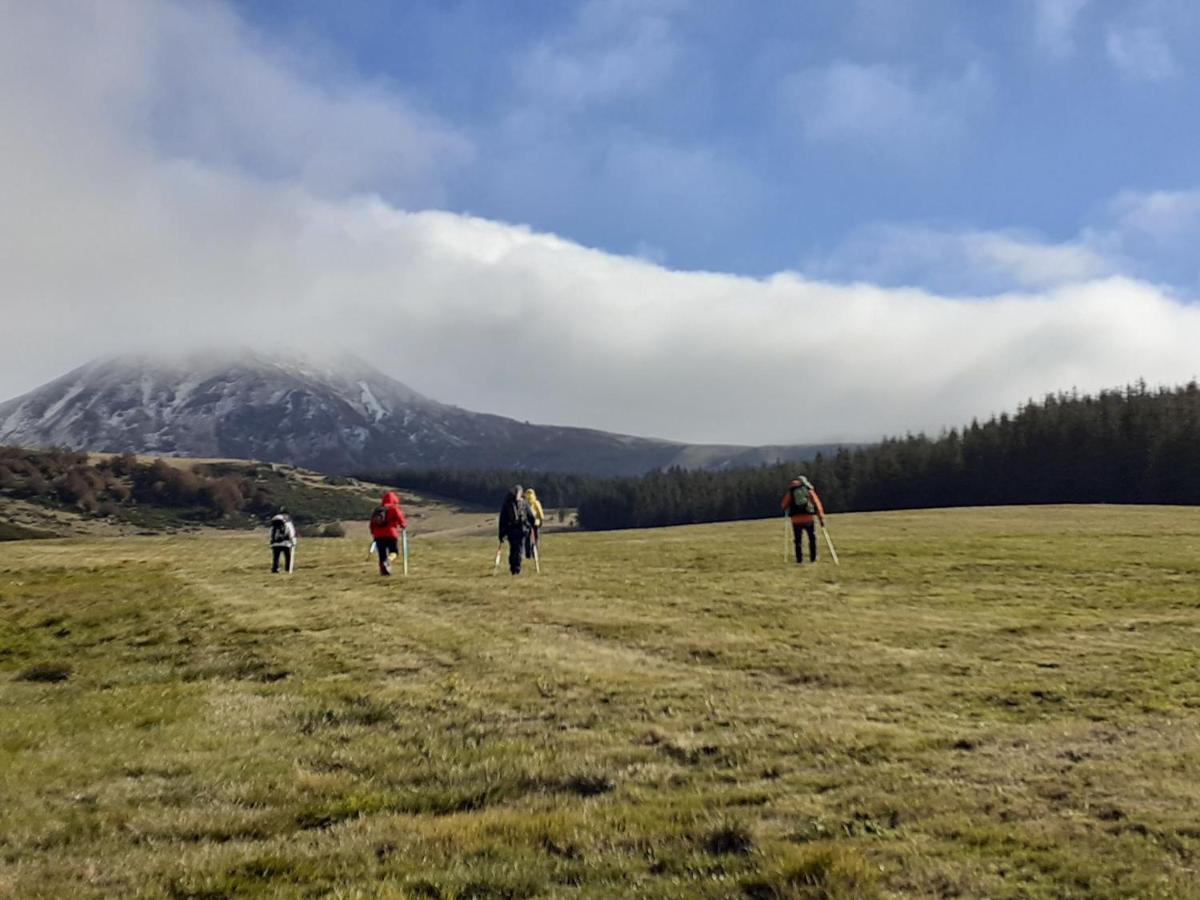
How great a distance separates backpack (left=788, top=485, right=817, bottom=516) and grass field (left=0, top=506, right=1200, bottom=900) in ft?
22.3

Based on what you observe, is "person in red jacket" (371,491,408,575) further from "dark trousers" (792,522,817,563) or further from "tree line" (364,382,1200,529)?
"tree line" (364,382,1200,529)

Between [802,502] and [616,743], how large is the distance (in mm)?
24713

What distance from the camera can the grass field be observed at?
26.3 ft

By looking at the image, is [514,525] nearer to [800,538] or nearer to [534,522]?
[534,522]

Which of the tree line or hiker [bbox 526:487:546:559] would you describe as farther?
the tree line

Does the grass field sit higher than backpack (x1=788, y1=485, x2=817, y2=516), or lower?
lower

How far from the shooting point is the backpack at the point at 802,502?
118ft

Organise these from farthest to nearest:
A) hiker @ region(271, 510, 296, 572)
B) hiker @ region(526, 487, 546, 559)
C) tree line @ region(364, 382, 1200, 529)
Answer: tree line @ region(364, 382, 1200, 529) < hiker @ region(271, 510, 296, 572) < hiker @ region(526, 487, 546, 559)

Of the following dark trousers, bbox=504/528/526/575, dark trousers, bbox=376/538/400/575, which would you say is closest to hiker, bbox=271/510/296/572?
dark trousers, bbox=376/538/400/575

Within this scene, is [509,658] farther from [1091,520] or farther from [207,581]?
[1091,520]

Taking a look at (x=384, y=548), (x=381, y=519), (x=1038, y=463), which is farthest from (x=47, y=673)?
(x=1038, y=463)

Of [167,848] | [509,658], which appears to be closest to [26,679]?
[509,658]

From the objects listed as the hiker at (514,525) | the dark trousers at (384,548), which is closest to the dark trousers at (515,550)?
the hiker at (514,525)

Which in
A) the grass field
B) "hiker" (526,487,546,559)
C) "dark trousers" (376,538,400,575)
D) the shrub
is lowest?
the shrub
